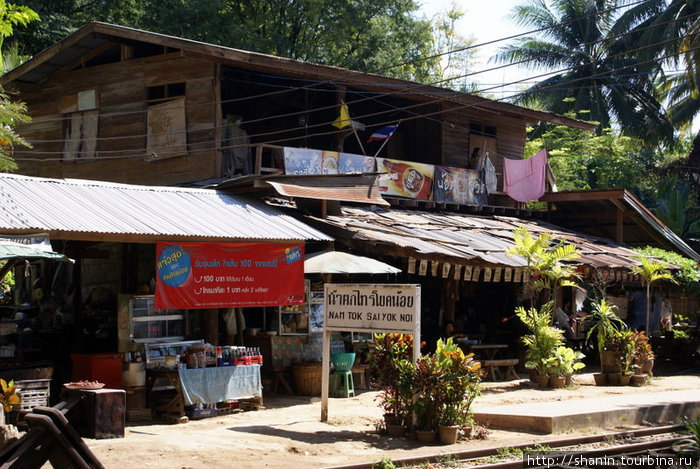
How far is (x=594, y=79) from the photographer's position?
1624 inches

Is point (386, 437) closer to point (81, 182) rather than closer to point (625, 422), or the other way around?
point (625, 422)

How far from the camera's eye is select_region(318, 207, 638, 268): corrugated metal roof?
→ 15.7 metres

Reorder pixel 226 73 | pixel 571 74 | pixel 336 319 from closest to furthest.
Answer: pixel 336 319
pixel 226 73
pixel 571 74

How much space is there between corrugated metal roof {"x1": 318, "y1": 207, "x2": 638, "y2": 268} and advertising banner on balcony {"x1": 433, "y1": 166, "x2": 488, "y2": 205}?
0.45 meters

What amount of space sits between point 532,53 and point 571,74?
226cm

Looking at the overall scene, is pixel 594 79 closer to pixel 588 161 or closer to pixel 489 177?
pixel 588 161

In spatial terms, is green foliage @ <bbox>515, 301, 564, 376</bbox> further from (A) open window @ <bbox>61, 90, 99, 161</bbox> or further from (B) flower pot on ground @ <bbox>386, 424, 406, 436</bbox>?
(A) open window @ <bbox>61, 90, 99, 161</bbox>

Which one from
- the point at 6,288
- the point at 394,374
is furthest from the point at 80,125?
the point at 394,374

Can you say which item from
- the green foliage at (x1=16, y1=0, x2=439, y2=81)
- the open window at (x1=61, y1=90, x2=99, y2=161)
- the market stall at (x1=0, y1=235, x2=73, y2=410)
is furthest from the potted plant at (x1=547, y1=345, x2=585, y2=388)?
the green foliage at (x1=16, y1=0, x2=439, y2=81)

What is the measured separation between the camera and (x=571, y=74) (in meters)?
42.1

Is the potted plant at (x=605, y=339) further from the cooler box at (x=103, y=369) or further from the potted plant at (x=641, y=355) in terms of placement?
the cooler box at (x=103, y=369)

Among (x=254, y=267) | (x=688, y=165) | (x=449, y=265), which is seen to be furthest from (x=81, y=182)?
(x=688, y=165)

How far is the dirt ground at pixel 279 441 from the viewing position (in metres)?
8.91

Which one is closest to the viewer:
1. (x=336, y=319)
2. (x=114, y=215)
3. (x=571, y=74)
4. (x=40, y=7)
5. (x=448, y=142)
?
(x=336, y=319)
